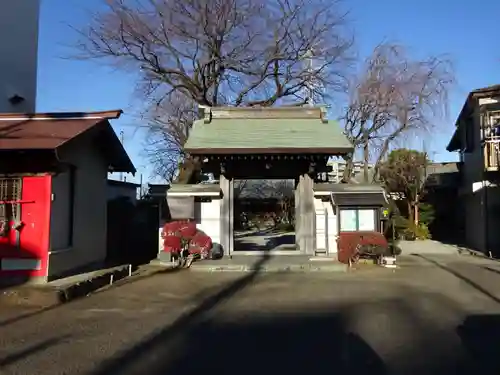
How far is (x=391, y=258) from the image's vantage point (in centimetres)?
1612

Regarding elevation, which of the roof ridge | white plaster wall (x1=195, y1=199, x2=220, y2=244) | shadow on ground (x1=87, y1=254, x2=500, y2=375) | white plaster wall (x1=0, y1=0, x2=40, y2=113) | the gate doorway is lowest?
shadow on ground (x1=87, y1=254, x2=500, y2=375)

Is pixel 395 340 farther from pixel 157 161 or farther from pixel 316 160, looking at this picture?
pixel 157 161

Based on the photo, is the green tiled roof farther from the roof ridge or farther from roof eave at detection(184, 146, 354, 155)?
the roof ridge

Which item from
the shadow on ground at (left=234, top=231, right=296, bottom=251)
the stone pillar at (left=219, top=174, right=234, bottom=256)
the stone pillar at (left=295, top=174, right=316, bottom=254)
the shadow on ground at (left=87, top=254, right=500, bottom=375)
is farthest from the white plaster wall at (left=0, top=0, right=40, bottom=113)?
the shadow on ground at (left=87, top=254, right=500, bottom=375)

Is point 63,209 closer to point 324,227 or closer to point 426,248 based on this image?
point 324,227

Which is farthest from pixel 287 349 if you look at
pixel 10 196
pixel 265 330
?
pixel 10 196

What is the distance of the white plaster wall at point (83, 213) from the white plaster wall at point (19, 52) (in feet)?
21.1

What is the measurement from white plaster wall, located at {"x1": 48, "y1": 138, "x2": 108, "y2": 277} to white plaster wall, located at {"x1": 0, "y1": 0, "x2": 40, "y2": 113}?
254 inches

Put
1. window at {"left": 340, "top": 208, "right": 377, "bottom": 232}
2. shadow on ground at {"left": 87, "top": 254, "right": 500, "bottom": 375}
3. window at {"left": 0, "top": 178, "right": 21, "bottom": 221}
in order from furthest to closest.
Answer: window at {"left": 340, "top": 208, "right": 377, "bottom": 232}
window at {"left": 0, "top": 178, "right": 21, "bottom": 221}
shadow on ground at {"left": 87, "top": 254, "right": 500, "bottom": 375}

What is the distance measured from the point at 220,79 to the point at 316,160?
8425 millimetres

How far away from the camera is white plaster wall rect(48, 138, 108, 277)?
42.3ft

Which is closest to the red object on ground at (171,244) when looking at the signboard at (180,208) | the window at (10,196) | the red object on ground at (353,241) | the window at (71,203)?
the signboard at (180,208)

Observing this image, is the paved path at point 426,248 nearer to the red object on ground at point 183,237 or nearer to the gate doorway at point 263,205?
the red object on ground at point 183,237

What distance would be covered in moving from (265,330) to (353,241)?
881 cm
